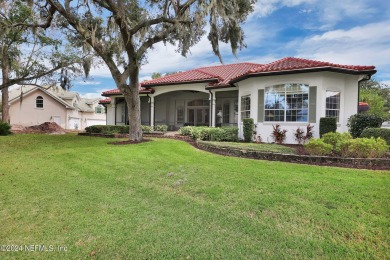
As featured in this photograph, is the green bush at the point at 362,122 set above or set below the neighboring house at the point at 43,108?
below

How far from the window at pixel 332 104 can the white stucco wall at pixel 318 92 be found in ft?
0.63

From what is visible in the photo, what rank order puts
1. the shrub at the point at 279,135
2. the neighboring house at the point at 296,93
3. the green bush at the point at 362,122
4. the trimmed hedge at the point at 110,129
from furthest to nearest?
1. the trimmed hedge at the point at 110,129
2. the shrub at the point at 279,135
3. the neighboring house at the point at 296,93
4. the green bush at the point at 362,122

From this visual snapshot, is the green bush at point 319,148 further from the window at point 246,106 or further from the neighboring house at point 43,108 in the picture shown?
the neighboring house at point 43,108

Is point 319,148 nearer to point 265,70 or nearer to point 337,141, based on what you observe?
point 337,141

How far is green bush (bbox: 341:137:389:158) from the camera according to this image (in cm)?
745

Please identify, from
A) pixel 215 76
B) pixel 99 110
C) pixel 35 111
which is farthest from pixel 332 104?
pixel 99 110

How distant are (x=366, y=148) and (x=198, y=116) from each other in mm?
15966

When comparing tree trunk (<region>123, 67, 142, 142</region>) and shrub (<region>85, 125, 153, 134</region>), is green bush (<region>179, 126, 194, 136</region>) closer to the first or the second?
tree trunk (<region>123, 67, 142, 142</region>)

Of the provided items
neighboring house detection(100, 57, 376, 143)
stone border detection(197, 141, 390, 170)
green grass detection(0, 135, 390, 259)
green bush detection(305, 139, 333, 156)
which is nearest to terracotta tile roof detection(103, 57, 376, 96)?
neighboring house detection(100, 57, 376, 143)

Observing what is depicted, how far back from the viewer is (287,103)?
12805 mm

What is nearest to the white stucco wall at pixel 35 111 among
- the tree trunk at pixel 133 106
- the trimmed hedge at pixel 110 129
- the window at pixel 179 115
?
the trimmed hedge at pixel 110 129

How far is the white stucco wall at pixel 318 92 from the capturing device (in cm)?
1203

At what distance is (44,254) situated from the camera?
331 cm

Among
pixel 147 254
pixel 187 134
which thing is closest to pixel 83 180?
pixel 147 254
